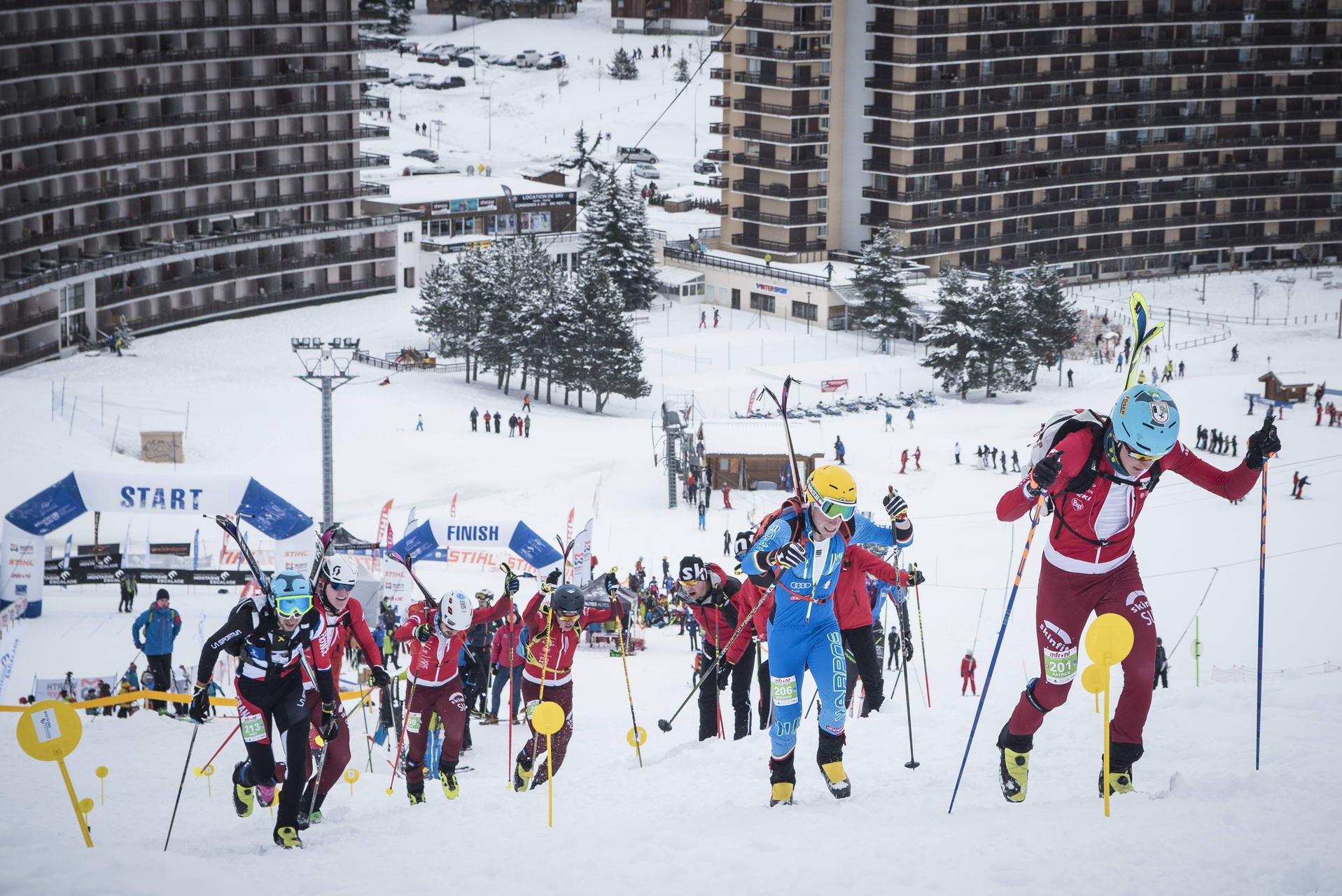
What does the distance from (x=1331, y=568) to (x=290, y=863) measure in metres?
25.8

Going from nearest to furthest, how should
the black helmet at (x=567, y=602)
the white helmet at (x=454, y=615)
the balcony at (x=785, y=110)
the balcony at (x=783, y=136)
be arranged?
the white helmet at (x=454, y=615), the black helmet at (x=567, y=602), the balcony at (x=785, y=110), the balcony at (x=783, y=136)

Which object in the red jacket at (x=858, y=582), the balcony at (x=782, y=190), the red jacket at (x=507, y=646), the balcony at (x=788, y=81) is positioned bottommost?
the red jacket at (x=507, y=646)

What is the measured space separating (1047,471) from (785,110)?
63423mm

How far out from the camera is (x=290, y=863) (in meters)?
11.7

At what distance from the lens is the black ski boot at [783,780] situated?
1247 centimetres

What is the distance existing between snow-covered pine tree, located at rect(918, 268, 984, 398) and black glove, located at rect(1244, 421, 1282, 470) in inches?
1852

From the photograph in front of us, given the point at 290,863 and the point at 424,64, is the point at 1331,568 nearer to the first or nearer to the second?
the point at 290,863

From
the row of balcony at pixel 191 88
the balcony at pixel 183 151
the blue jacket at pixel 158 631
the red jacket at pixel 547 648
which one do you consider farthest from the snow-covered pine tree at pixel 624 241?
the red jacket at pixel 547 648

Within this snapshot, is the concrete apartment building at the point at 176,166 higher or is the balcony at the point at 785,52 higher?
the balcony at the point at 785,52

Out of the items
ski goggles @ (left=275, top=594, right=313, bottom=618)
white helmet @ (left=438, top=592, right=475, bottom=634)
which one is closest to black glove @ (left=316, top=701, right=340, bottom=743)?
ski goggles @ (left=275, top=594, right=313, bottom=618)

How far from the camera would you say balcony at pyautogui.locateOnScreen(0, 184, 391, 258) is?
59062 mm

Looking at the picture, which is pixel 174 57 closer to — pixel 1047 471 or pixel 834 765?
pixel 834 765

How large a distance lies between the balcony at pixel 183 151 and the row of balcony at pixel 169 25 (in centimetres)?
451

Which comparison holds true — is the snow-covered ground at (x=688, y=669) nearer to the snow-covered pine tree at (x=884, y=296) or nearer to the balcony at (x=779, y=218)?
the snow-covered pine tree at (x=884, y=296)
